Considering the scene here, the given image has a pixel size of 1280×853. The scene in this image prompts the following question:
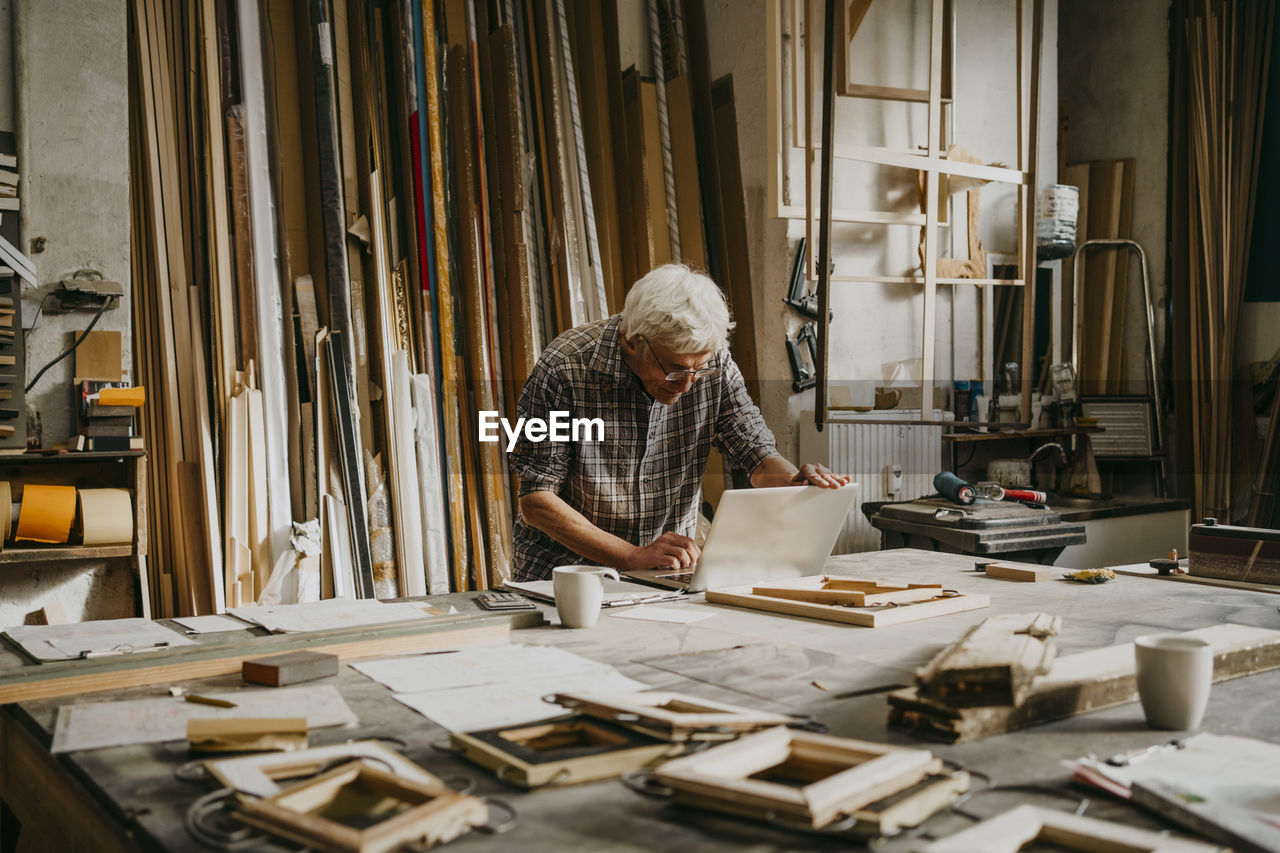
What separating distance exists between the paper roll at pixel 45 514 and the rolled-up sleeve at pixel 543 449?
4.28ft

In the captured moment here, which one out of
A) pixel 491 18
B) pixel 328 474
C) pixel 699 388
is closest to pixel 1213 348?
pixel 699 388

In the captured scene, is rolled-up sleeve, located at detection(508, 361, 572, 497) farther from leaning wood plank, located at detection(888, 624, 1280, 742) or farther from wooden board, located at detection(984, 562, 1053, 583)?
leaning wood plank, located at detection(888, 624, 1280, 742)

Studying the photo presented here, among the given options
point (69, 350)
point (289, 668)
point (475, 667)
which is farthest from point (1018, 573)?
point (69, 350)

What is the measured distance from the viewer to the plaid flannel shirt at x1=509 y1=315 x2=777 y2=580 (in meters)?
2.63

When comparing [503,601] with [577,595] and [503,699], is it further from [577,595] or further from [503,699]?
[503,699]

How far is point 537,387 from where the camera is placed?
8.69 feet

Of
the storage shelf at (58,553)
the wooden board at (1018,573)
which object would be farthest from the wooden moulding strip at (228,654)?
the storage shelf at (58,553)

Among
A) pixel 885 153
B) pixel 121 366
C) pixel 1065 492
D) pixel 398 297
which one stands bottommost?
pixel 1065 492

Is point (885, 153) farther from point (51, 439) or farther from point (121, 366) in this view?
point (51, 439)

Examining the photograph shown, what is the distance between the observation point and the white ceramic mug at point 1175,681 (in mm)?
1221

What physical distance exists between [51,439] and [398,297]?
1.36 meters

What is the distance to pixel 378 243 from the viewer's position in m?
3.80

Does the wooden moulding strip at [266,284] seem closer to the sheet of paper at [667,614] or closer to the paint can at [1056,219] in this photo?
the sheet of paper at [667,614]

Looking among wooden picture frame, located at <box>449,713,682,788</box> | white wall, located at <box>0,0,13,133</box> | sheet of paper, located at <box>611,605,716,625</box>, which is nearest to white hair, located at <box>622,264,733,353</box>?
sheet of paper, located at <box>611,605,716,625</box>
